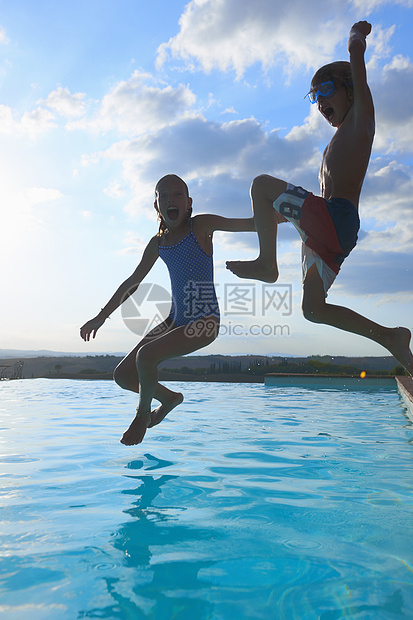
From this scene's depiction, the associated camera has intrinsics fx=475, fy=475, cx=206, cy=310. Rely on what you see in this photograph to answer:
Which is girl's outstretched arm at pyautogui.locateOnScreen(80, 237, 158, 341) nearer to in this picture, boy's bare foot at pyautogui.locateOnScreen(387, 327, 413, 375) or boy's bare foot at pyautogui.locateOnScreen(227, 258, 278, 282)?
boy's bare foot at pyautogui.locateOnScreen(227, 258, 278, 282)

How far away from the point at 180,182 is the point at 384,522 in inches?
96.1

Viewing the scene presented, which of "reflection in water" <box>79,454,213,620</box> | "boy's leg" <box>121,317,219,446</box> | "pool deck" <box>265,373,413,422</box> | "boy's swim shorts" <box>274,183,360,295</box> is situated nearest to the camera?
"reflection in water" <box>79,454,213,620</box>

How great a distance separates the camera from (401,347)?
2656 mm

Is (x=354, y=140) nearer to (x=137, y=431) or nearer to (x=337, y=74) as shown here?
(x=337, y=74)

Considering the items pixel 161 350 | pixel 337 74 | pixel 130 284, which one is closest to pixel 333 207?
pixel 337 74

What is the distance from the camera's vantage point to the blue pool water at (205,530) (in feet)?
5.28

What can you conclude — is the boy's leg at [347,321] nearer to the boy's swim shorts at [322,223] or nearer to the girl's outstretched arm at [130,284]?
the boy's swim shorts at [322,223]

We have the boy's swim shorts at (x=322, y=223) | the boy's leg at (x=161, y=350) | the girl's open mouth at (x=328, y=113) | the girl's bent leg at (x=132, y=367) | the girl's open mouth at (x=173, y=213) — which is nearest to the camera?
the boy's swim shorts at (x=322, y=223)

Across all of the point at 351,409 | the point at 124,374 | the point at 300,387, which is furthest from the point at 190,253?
the point at 300,387

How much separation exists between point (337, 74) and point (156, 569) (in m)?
2.69

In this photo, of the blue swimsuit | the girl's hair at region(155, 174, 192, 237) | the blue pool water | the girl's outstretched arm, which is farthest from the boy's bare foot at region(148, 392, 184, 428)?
the girl's hair at region(155, 174, 192, 237)

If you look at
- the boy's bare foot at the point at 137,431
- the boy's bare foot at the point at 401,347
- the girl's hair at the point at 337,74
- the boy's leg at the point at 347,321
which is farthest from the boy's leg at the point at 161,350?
the girl's hair at the point at 337,74

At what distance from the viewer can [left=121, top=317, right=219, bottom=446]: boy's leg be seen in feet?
10.0

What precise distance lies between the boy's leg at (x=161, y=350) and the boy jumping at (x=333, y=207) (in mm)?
582
